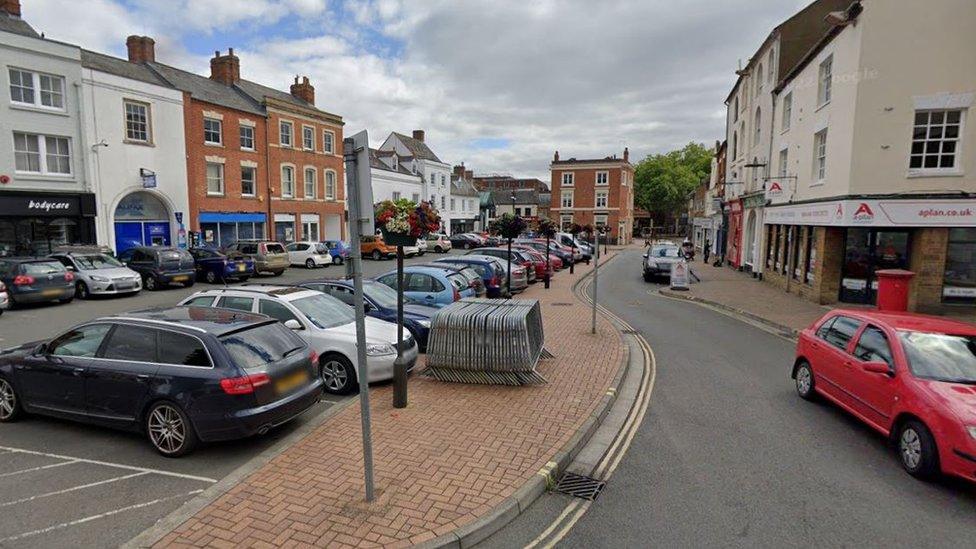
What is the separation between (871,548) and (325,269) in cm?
2771

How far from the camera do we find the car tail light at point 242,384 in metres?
5.49

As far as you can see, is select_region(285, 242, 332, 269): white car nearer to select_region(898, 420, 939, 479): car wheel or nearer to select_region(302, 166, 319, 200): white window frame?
select_region(302, 166, 319, 200): white window frame

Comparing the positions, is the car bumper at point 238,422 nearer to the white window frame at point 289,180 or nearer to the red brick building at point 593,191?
the white window frame at point 289,180

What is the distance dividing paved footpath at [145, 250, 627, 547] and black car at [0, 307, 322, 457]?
689 mm

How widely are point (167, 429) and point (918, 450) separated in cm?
807

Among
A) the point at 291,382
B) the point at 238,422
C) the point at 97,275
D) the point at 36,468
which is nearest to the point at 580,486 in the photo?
the point at 291,382

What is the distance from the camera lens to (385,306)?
33.4 feet

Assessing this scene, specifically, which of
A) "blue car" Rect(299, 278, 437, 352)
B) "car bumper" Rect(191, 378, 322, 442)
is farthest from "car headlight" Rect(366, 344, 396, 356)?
"car bumper" Rect(191, 378, 322, 442)

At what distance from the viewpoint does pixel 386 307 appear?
10.2m

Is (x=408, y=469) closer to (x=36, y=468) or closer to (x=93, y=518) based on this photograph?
(x=93, y=518)

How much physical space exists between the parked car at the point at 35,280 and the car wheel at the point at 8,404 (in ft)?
35.9

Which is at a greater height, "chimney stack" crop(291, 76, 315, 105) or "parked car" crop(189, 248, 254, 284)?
"chimney stack" crop(291, 76, 315, 105)

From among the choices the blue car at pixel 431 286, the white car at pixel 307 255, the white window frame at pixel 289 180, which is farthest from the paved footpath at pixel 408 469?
the white window frame at pixel 289 180

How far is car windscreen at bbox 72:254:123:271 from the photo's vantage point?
17531 mm
